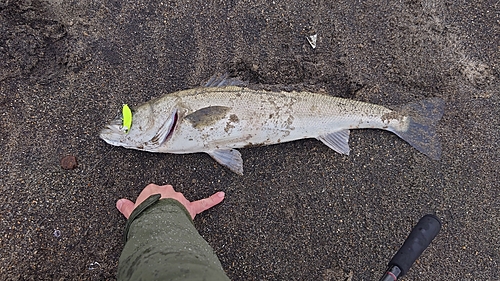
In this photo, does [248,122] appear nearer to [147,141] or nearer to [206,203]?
[206,203]

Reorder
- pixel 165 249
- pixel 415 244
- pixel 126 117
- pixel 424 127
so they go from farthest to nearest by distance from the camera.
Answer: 1. pixel 424 127
2. pixel 126 117
3. pixel 415 244
4. pixel 165 249

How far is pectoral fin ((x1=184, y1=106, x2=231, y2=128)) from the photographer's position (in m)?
2.91

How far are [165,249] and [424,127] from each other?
261 centimetres

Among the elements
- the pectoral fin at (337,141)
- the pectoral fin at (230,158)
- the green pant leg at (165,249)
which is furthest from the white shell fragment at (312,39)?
the green pant leg at (165,249)

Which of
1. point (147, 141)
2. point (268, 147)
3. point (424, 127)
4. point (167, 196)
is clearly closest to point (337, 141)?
point (268, 147)

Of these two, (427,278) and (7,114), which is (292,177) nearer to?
(427,278)

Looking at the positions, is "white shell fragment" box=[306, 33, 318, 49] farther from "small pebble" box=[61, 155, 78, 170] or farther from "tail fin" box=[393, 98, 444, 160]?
"small pebble" box=[61, 155, 78, 170]

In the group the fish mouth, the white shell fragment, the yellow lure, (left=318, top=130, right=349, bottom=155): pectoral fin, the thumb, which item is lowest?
the thumb

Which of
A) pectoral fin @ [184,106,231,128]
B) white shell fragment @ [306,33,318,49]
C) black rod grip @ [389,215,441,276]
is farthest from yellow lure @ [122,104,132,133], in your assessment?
black rod grip @ [389,215,441,276]

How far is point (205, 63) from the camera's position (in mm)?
3252

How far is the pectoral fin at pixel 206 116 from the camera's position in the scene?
2910 mm

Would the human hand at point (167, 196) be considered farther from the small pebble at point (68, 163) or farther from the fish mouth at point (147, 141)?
the small pebble at point (68, 163)

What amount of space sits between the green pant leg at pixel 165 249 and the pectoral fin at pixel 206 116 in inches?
28.4

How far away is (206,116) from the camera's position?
9.55 ft
